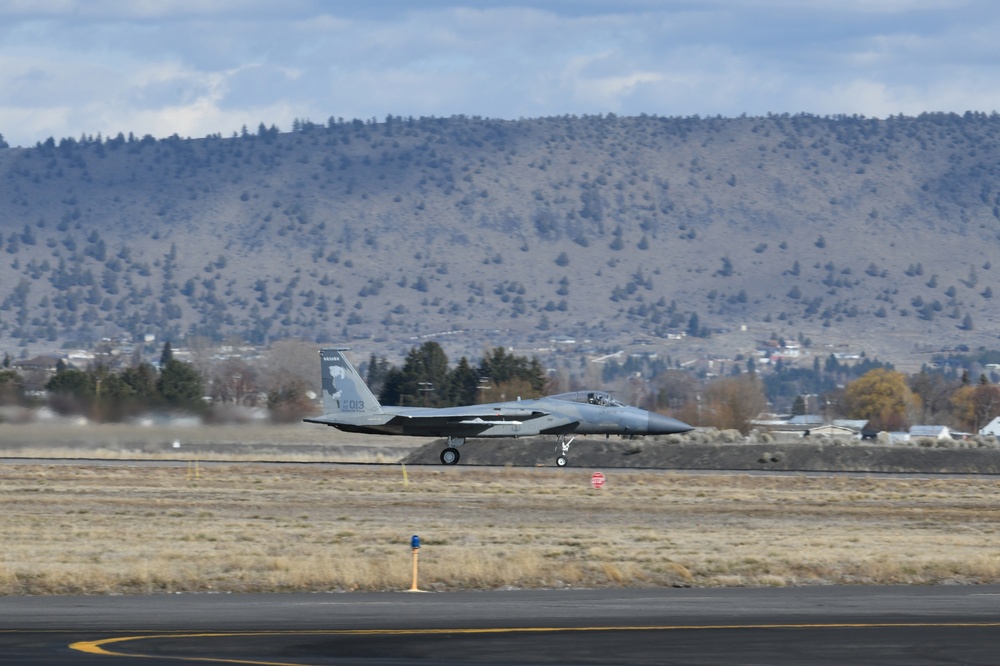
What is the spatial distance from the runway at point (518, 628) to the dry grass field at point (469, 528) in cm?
147

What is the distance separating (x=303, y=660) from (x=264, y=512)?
68.2 ft

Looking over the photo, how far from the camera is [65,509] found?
35.6 m

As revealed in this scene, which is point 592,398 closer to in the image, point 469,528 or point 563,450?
point 563,450

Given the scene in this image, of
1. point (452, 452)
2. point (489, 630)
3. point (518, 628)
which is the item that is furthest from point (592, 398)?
point (489, 630)

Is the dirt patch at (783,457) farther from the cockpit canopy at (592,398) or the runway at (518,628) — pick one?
the runway at (518,628)

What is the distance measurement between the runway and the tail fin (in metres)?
30.6

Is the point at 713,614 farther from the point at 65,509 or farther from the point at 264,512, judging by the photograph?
the point at 65,509

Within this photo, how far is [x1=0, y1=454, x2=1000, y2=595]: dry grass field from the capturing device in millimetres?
23391

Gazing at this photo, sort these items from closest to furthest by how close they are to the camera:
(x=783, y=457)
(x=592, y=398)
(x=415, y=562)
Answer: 1. (x=415, y=562)
2. (x=592, y=398)
3. (x=783, y=457)

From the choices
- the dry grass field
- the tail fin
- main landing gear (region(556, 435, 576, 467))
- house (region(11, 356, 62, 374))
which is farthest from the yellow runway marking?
house (region(11, 356, 62, 374))

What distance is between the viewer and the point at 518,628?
17734 mm

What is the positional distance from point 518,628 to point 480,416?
35.0m

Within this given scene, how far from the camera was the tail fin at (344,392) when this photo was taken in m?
52.1

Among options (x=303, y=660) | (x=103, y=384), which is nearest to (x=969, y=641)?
(x=303, y=660)
